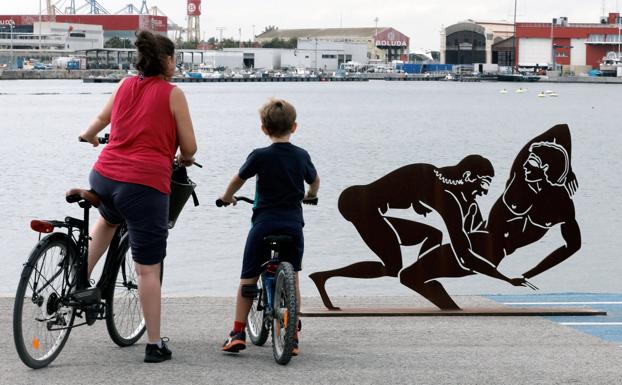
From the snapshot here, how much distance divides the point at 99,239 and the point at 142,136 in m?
0.70

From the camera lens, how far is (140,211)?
6340 millimetres

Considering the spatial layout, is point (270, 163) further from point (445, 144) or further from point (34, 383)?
point (445, 144)

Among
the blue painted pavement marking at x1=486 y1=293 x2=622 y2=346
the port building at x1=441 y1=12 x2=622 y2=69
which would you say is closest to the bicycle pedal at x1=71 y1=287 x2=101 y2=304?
the blue painted pavement marking at x1=486 y1=293 x2=622 y2=346

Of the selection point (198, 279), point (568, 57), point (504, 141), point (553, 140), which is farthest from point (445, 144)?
point (568, 57)

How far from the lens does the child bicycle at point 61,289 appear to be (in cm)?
614

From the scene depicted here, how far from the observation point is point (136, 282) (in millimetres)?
7207

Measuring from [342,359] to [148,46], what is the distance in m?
1.99

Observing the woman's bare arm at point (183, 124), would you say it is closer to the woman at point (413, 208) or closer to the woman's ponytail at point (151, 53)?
the woman's ponytail at point (151, 53)

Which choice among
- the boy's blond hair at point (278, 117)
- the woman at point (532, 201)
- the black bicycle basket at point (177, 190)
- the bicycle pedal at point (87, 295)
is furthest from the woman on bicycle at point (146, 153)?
the woman at point (532, 201)

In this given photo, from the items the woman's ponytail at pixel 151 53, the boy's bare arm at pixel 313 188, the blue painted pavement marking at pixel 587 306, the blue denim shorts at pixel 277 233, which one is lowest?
the blue painted pavement marking at pixel 587 306

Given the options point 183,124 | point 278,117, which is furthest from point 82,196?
point 278,117

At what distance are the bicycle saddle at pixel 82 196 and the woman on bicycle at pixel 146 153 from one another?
0.12 feet

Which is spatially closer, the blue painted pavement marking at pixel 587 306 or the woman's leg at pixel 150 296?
the woman's leg at pixel 150 296

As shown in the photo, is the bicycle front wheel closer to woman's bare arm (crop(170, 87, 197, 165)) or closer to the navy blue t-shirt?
the navy blue t-shirt
